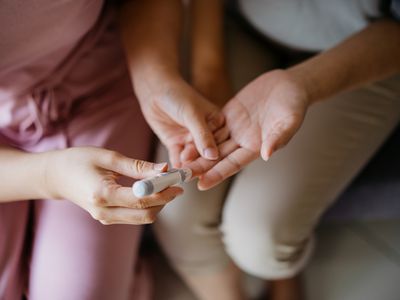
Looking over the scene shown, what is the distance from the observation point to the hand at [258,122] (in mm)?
544

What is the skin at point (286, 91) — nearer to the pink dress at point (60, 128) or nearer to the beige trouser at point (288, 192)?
the beige trouser at point (288, 192)

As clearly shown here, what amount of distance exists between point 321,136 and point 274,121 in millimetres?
140

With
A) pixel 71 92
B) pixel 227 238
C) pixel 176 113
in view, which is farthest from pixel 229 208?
pixel 71 92

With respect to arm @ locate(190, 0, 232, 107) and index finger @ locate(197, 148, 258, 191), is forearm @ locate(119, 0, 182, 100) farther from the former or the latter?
index finger @ locate(197, 148, 258, 191)

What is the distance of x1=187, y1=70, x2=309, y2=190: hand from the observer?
0.54 metres

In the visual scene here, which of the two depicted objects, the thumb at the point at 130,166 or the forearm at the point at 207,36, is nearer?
the thumb at the point at 130,166

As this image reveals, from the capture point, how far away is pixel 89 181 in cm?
50

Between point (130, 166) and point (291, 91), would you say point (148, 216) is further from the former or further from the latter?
point (291, 91)

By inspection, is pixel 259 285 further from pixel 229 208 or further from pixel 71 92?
pixel 71 92

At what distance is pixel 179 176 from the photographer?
50 cm

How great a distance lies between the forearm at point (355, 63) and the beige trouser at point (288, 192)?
0.05 meters

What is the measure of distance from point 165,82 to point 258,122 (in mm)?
146

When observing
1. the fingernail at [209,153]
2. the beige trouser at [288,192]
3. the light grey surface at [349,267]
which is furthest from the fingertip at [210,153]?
the light grey surface at [349,267]

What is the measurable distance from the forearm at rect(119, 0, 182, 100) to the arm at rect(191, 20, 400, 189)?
0.12 metres
